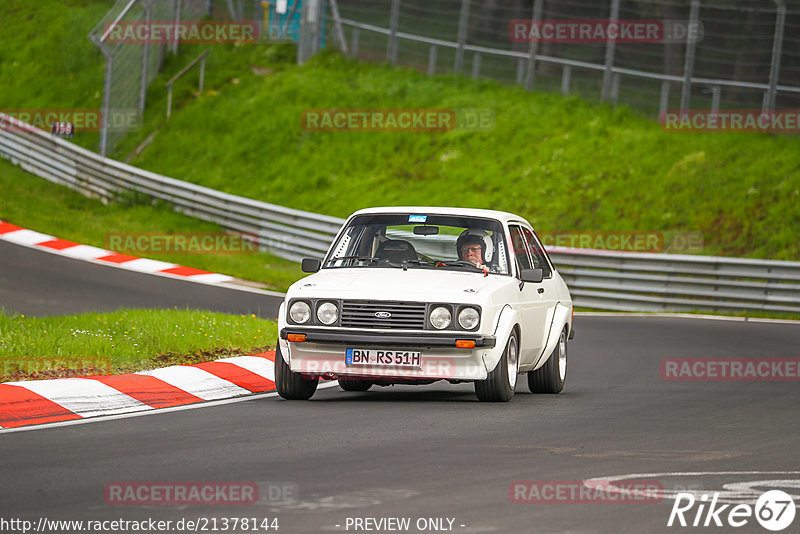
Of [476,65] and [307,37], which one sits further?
[307,37]

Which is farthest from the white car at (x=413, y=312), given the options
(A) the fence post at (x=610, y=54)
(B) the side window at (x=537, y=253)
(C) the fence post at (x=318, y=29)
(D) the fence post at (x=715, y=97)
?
(C) the fence post at (x=318, y=29)

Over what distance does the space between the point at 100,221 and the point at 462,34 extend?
1081 centimetres

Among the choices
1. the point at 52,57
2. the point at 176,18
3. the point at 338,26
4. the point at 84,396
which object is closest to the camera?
the point at 84,396

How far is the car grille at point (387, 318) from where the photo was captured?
978cm

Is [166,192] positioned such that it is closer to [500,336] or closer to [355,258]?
[355,258]

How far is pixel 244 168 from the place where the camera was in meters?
33.6

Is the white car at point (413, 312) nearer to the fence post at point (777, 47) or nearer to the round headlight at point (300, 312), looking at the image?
the round headlight at point (300, 312)

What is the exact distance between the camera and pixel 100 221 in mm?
28781

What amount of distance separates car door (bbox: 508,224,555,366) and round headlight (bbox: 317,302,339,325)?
1653 millimetres

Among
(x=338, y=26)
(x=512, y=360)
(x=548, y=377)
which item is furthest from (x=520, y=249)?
(x=338, y=26)

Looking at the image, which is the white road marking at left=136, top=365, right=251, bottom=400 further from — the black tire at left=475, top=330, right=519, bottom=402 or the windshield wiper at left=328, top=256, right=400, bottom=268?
the black tire at left=475, top=330, right=519, bottom=402

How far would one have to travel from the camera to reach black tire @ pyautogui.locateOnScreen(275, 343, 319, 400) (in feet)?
33.7

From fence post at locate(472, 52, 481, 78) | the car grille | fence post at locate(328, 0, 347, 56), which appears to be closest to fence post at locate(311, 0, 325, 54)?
fence post at locate(328, 0, 347, 56)
